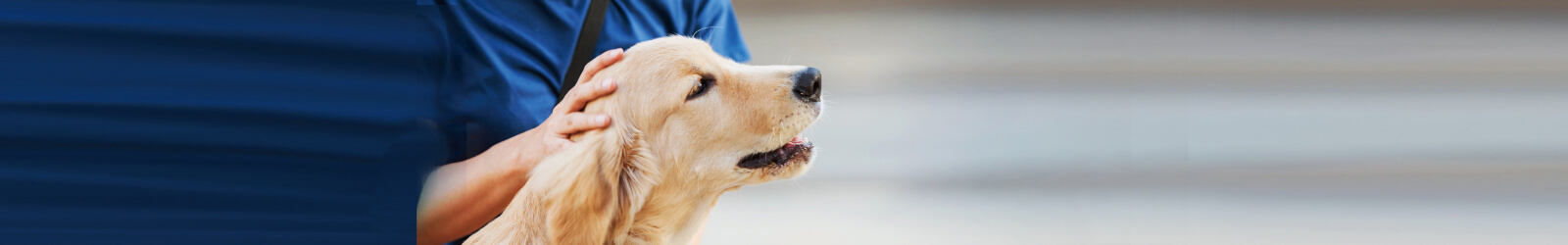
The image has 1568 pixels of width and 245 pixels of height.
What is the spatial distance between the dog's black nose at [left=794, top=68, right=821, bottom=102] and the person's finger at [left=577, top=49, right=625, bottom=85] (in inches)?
12.0

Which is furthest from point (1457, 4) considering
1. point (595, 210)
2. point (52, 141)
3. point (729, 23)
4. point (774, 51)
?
point (52, 141)

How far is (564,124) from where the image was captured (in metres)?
1.25

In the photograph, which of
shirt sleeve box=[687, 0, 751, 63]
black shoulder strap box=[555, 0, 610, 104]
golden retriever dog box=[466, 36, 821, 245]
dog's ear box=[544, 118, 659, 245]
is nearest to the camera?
dog's ear box=[544, 118, 659, 245]

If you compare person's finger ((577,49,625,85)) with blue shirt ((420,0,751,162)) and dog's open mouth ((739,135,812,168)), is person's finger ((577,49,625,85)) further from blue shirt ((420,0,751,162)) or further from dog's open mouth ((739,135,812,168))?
dog's open mouth ((739,135,812,168))

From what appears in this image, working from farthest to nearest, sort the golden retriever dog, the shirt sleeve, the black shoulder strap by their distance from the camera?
the shirt sleeve, the black shoulder strap, the golden retriever dog

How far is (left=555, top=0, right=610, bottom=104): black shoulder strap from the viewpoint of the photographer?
1.45 m

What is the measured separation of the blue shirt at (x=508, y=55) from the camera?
1241 mm

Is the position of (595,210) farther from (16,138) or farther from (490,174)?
(16,138)

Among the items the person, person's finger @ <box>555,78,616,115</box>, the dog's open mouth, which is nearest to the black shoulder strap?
the person

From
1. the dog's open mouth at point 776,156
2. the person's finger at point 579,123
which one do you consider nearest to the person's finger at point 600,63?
the person's finger at point 579,123

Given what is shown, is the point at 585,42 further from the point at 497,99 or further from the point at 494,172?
the point at 494,172

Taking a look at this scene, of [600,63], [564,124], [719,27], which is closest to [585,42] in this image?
[600,63]

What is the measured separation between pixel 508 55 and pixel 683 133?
0.32 m

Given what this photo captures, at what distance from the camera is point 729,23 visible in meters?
1.87
